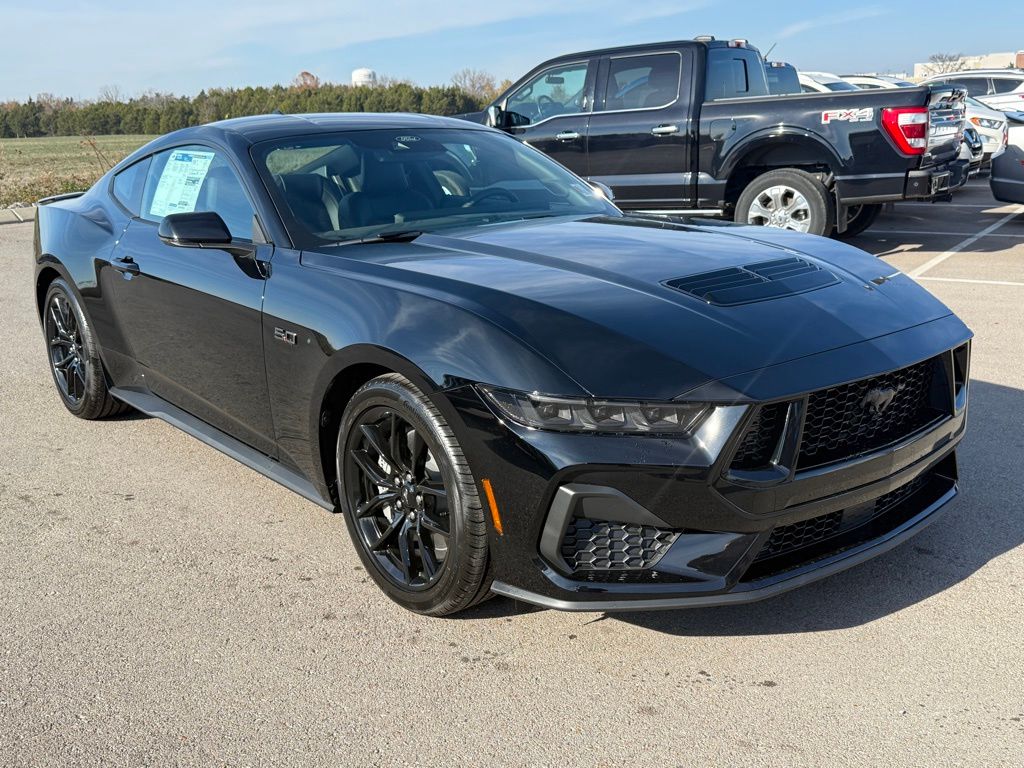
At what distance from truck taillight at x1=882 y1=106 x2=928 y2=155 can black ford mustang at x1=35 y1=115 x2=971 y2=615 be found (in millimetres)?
5529

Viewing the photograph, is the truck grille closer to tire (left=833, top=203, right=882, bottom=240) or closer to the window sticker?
the window sticker

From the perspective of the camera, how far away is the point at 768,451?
2715 mm

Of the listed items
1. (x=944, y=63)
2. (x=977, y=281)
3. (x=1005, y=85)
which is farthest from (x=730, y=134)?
(x=944, y=63)

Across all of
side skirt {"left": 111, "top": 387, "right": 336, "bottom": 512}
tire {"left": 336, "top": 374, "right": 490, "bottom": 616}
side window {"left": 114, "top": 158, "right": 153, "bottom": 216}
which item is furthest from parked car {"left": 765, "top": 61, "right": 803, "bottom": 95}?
tire {"left": 336, "top": 374, "right": 490, "bottom": 616}

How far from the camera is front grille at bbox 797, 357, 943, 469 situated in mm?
2783

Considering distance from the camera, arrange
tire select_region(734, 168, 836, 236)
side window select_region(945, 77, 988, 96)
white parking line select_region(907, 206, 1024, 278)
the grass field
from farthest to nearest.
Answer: the grass field
side window select_region(945, 77, 988, 96)
tire select_region(734, 168, 836, 236)
white parking line select_region(907, 206, 1024, 278)

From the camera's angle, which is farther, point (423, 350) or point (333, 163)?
point (333, 163)

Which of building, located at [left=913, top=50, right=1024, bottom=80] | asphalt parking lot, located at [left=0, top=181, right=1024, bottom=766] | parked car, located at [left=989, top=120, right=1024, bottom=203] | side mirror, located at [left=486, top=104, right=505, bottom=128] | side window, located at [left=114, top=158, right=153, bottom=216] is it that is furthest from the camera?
building, located at [left=913, top=50, right=1024, bottom=80]

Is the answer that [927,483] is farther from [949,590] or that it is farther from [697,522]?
[697,522]

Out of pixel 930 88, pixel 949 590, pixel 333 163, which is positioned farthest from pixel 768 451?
pixel 930 88

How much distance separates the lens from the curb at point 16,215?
16.1 m

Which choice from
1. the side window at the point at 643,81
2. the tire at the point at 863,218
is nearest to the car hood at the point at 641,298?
the side window at the point at 643,81

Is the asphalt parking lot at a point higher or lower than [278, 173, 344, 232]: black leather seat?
lower

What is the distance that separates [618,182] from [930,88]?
9.95 feet
